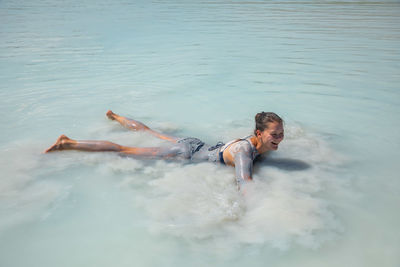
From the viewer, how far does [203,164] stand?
12.7 feet

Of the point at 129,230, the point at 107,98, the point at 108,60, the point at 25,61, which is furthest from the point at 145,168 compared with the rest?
the point at 25,61

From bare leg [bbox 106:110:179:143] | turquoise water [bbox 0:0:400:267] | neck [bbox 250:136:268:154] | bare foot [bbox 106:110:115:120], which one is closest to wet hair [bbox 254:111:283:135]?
neck [bbox 250:136:268:154]

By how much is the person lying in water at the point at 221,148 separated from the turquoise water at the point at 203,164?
142 mm

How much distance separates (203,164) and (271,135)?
87 cm

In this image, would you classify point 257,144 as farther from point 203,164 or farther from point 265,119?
point 203,164

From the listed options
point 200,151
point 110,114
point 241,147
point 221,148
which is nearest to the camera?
point 241,147

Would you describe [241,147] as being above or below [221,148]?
above

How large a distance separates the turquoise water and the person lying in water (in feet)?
0.46

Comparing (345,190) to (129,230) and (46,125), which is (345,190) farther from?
(46,125)

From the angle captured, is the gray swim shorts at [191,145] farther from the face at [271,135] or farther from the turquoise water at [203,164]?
the face at [271,135]

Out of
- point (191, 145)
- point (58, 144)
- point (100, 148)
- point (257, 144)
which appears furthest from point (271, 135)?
point (58, 144)

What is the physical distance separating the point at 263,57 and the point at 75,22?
28.0 feet

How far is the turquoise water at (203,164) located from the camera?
2709 mm

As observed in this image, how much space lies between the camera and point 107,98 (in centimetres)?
609
